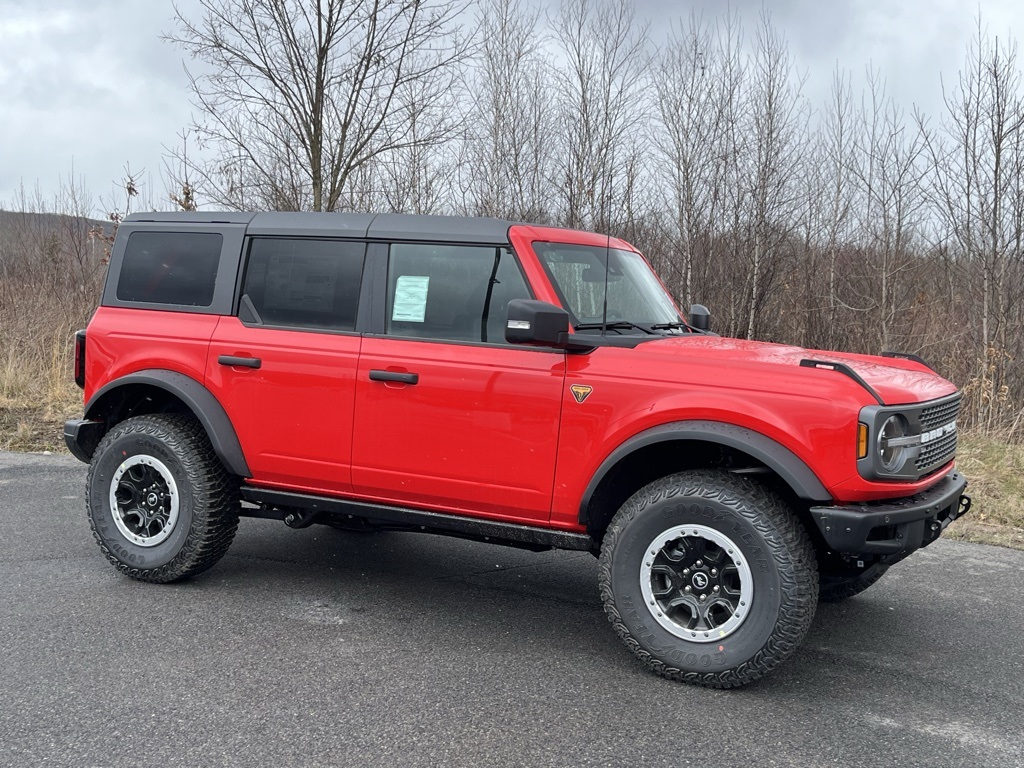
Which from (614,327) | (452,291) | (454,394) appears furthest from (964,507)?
(452,291)

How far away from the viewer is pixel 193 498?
15.5ft

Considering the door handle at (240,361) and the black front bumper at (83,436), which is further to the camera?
the black front bumper at (83,436)

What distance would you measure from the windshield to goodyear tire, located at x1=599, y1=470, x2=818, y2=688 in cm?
92

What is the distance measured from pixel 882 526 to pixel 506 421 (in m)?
1.62

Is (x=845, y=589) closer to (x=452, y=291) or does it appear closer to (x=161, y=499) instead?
(x=452, y=291)

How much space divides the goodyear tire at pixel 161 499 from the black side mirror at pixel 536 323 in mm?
1974

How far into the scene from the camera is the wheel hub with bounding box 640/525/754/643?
12.0 feet

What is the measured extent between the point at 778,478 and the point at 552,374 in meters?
1.07

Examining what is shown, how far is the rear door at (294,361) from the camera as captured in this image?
14.6 ft

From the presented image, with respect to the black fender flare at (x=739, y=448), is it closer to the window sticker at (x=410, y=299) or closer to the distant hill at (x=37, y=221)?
the window sticker at (x=410, y=299)

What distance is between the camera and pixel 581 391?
155 inches

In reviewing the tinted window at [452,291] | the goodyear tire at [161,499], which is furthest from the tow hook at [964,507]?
the goodyear tire at [161,499]

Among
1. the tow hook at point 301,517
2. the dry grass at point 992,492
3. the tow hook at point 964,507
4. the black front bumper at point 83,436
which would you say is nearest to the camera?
the tow hook at point 964,507

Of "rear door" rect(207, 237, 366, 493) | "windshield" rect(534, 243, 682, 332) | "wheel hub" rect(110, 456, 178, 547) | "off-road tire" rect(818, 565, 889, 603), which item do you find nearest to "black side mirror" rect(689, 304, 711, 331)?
"windshield" rect(534, 243, 682, 332)
